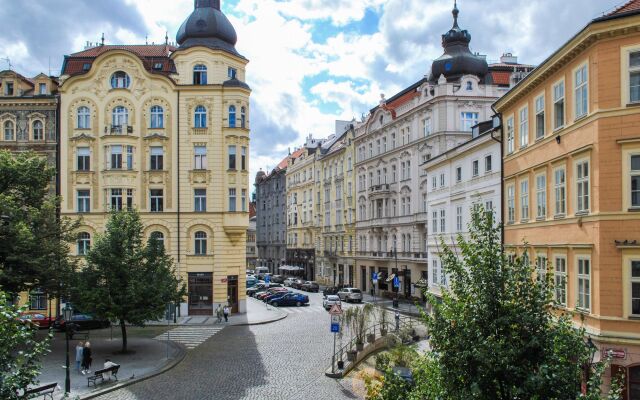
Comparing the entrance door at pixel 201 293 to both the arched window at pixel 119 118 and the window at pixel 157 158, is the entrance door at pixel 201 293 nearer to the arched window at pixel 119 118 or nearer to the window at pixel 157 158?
the window at pixel 157 158

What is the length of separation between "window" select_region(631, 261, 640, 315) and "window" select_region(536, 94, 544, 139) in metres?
6.82

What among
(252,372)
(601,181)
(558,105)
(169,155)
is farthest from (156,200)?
(601,181)

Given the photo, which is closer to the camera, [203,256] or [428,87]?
[203,256]

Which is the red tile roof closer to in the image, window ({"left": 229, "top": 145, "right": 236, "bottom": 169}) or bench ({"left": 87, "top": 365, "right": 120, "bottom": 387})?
bench ({"left": 87, "top": 365, "right": 120, "bottom": 387})

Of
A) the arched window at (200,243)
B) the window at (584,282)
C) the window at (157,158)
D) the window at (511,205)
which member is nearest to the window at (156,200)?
the window at (157,158)

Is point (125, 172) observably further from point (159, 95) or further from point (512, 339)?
point (512, 339)

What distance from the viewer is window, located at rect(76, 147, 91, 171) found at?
154ft

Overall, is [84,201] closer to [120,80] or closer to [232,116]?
[120,80]

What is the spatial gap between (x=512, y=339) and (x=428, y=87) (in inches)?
1846

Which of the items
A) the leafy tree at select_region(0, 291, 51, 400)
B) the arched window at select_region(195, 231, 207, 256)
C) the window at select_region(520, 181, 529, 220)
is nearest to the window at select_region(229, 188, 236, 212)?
the arched window at select_region(195, 231, 207, 256)

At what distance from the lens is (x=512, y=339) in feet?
32.4

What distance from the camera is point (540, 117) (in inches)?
926

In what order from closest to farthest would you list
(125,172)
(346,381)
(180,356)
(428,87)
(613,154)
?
(613,154) → (346,381) → (180,356) → (125,172) → (428,87)

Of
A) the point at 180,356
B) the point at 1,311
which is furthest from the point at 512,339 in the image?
the point at 180,356
